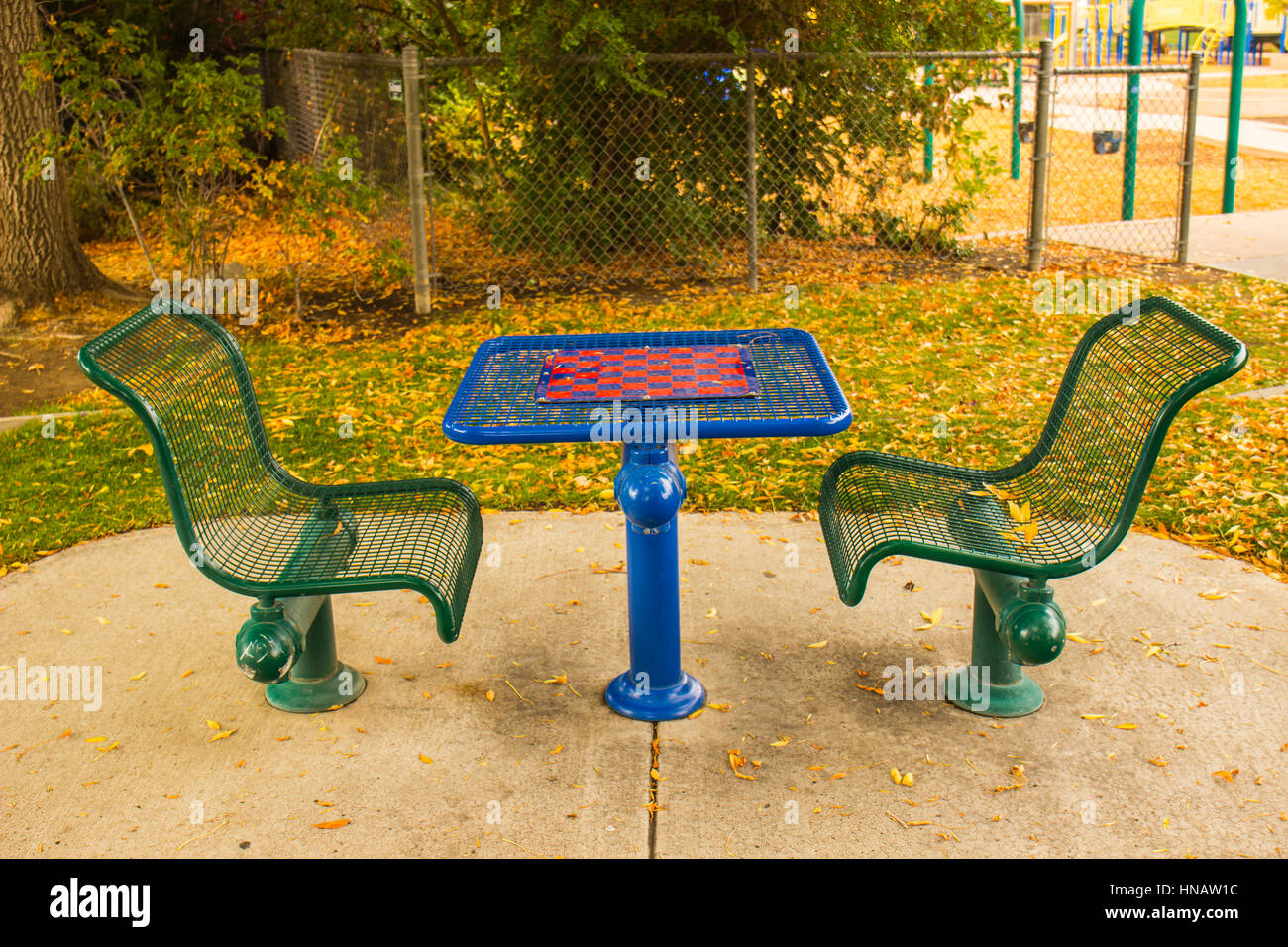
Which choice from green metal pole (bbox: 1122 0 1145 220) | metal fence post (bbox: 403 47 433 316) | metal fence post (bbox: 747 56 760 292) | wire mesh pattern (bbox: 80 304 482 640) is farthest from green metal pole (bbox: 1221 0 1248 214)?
wire mesh pattern (bbox: 80 304 482 640)

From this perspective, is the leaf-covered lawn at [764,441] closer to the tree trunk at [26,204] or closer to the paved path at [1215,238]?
the paved path at [1215,238]

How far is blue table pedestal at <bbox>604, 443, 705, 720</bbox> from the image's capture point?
11.2 ft

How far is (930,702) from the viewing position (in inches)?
146

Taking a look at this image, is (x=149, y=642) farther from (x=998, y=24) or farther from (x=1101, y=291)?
(x=998, y=24)

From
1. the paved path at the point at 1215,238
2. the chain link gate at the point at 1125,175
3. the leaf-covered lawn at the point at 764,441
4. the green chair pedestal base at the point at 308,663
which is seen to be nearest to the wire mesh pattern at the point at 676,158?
the leaf-covered lawn at the point at 764,441

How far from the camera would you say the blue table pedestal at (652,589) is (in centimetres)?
341

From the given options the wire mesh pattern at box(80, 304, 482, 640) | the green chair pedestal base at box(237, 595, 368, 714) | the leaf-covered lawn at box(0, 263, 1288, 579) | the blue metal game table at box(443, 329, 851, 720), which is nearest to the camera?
the blue metal game table at box(443, 329, 851, 720)

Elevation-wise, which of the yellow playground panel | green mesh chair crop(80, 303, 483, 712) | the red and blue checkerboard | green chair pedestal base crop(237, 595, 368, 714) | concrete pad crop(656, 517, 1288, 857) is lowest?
concrete pad crop(656, 517, 1288, 857)

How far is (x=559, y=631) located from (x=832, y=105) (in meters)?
6.65

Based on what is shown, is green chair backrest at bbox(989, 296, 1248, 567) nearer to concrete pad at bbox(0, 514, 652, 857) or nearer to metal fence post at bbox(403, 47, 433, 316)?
concrete pad at bbox(0, 514, 652, 857)

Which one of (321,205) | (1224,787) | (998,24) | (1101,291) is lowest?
(1224,787)

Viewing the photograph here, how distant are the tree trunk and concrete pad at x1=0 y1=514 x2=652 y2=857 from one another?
4.88m

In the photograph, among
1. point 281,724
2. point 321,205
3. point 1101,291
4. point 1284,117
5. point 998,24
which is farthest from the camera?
point 1284,117

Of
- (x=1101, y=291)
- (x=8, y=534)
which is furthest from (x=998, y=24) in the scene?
(x=8, y=534)
